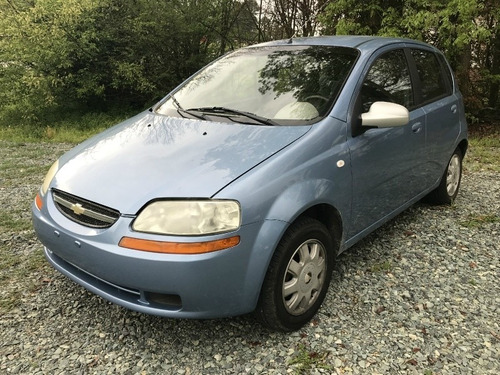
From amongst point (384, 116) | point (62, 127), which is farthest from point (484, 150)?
Answer: point (62, 127)

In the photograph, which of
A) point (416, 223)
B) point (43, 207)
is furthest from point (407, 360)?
point (43, 207)

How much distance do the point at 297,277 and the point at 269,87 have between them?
53.0 inches

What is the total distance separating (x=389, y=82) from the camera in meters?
3.19

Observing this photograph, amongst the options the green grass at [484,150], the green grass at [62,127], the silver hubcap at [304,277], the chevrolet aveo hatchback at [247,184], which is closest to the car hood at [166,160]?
the chevrolet aveo hatchback at [247,184]

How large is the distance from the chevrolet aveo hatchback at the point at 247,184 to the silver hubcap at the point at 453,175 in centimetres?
86

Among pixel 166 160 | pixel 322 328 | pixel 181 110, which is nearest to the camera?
pixel 166 160

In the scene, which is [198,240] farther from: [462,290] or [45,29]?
[45,29]

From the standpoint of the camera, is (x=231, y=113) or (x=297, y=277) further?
(x=231, y=113)

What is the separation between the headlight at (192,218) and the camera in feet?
6.61

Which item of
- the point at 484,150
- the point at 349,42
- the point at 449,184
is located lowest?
the point at 484,150

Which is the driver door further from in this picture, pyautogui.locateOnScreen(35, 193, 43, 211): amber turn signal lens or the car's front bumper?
pyautogui.locateOnScreen(35, 193, 43, 211): amber turn signal lens

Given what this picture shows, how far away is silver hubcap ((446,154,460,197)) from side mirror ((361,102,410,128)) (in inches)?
71.5

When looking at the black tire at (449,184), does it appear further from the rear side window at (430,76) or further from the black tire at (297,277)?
the black tire at (297,277)

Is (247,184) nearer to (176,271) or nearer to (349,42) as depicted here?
(176,271)
